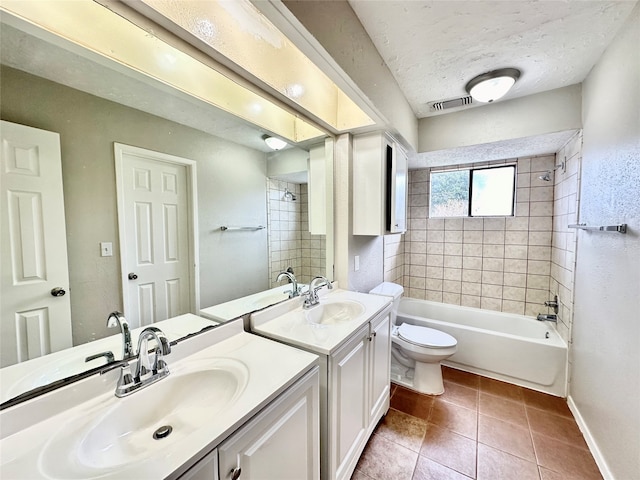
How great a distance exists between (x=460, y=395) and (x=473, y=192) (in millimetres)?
2120

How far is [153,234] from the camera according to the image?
101 centimetres

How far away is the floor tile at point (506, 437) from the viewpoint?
1.53m

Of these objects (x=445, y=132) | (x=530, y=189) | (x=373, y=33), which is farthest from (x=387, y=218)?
(x=530, y=189)

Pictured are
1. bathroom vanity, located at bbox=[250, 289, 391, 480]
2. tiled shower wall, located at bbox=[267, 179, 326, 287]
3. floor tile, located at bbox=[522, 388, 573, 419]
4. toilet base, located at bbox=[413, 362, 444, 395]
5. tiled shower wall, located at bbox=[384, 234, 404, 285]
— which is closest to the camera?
bathroom vanity, located at bbox=[250, 289, 391, 480]

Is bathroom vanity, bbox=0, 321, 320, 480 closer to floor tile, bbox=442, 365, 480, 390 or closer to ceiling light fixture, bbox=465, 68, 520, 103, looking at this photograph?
floor tile, bbox=442, 365, 480, 390

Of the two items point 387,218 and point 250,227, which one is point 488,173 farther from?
point 250,227

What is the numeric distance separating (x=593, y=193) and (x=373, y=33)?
1675 mm

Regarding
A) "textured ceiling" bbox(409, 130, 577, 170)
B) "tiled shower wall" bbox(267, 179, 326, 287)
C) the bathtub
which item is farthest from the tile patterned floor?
"textured ceiling" bbox(409, 130, 577, 170)

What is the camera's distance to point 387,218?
6.55 feet

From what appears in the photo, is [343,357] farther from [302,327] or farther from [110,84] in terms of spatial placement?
[110,84]

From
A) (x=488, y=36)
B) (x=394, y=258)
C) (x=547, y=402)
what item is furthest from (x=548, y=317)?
(x=488, y=36)

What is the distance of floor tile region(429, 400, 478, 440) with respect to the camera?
1688mm

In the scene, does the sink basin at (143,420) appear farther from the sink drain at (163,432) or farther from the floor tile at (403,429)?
the floor tile at (403,429)

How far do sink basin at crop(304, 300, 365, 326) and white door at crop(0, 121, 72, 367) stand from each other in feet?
3.80
